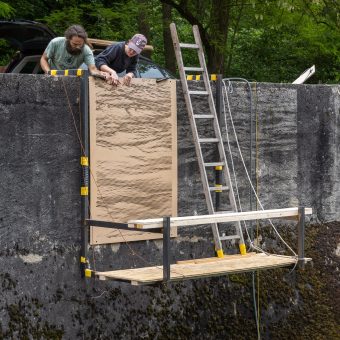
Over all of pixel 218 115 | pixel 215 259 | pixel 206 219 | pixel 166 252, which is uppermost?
pixel 218 115

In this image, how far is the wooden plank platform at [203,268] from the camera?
8.77 metres

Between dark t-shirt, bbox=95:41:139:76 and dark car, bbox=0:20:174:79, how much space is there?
2.53 meters

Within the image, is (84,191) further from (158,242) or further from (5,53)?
(5,53)

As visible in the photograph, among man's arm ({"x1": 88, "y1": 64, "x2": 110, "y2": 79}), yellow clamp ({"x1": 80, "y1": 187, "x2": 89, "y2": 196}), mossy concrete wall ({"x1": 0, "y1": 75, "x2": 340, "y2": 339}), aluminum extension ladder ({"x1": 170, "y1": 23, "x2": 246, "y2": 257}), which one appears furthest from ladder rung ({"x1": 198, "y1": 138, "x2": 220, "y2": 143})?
yellow clamp ({"x1": 80, "y1": 187, "x2": 89, "y2": 196})

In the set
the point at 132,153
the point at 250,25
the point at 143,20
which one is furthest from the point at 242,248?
the point at 250,25

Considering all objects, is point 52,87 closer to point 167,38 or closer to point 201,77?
point 201,77

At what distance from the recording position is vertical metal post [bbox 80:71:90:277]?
30.5ft

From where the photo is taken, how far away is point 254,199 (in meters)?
11.3

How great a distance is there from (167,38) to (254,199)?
6.85m

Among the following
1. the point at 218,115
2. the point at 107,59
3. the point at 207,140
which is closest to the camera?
the point at 107,59

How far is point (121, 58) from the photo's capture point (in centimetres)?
988

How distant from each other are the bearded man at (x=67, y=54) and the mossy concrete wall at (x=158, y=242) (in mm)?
430

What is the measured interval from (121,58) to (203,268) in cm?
223

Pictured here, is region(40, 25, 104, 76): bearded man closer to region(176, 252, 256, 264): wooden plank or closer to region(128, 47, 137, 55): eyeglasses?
region(128, 47, 137, 55): eyeglasses
